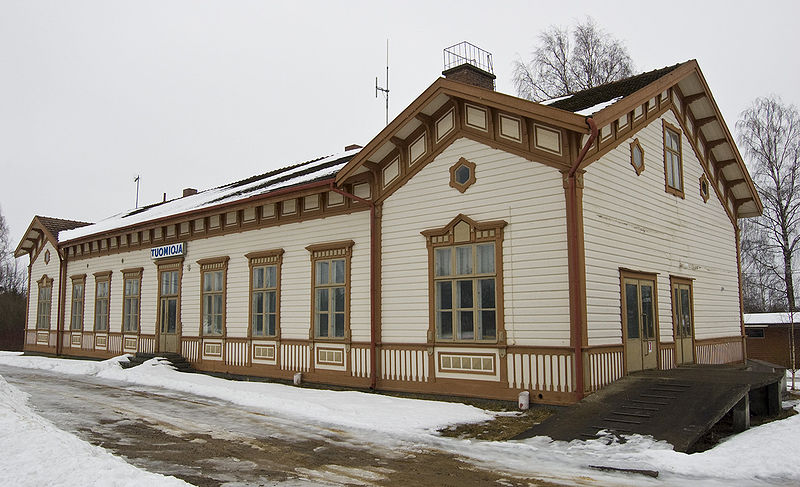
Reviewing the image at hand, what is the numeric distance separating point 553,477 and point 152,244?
17304mm

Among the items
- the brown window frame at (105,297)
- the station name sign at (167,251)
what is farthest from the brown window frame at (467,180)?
the brown window frame at (105,297)

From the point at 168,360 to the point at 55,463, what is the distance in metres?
13.1

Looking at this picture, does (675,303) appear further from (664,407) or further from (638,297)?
(664,407)

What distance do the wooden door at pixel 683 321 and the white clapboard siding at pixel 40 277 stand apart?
77.5 feet

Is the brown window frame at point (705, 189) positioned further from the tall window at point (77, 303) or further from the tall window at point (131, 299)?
the tall window at point (77, 303)

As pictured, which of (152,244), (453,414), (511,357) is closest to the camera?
(453,414)

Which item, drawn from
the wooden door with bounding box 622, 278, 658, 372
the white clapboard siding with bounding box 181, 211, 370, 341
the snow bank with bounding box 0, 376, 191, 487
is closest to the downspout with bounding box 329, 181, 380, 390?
the white clapboard siding with bounding box 181, 211, 370, 341

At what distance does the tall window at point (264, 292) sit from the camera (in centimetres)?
1650

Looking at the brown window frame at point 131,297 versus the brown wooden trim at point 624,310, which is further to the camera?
the brown window frame at point 131,297

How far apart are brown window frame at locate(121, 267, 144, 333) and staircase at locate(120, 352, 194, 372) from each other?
1692 mm

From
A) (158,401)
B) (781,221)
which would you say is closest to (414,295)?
(158,401)

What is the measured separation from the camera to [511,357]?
11.5m

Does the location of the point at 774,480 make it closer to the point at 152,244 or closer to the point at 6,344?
the point at 152,244

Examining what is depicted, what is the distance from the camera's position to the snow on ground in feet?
23.2
